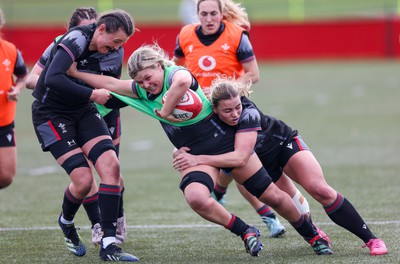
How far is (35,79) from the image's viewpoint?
6500 mm

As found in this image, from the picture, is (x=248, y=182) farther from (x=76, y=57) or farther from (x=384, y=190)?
(x=384, y=190)

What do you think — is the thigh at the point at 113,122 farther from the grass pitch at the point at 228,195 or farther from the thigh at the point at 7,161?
the thigh at the point at 7,161

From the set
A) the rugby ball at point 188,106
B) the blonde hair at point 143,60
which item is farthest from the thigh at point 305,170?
the blonde hair at point 143,60

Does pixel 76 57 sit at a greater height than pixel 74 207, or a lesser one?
greater

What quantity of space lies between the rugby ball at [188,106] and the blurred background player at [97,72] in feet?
2.56

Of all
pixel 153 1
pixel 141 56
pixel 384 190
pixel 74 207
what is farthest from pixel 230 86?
pixel 153 1

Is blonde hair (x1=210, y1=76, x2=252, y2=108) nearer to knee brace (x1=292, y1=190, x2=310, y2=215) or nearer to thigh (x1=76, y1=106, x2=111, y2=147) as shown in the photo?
thigh (x1=76, y1=106, x2=111, y2=147)

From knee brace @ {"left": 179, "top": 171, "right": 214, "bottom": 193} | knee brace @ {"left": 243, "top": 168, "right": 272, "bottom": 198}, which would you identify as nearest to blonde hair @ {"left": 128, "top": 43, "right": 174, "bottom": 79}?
knee brace @ {"left": 179, "top": 171, "right": 214, "bottom": 193}

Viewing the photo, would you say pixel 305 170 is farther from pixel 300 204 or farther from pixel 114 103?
pixel 114 103

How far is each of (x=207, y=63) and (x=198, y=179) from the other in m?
1.97

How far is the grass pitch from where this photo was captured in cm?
632

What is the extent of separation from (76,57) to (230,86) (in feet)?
3.71

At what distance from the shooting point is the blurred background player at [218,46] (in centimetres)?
746

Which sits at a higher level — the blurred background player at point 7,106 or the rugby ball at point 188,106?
the rugby ball at point 188,106
